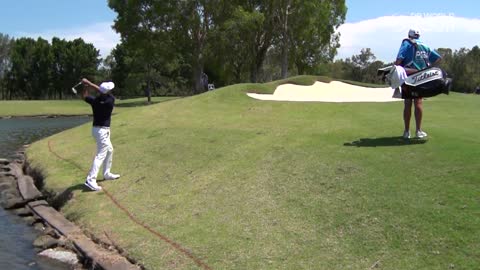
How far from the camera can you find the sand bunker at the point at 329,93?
22.2 m

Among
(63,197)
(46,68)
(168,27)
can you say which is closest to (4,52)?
(46,68)

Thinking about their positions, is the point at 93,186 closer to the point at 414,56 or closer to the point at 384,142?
the point at 384,142

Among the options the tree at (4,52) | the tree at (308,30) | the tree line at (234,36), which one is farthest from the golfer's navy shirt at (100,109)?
the tree at (4,52)

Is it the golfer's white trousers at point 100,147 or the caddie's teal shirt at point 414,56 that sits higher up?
the caddie's teal shirt at point 414,56

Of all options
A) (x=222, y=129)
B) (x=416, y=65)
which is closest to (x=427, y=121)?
(x=416, y=65)

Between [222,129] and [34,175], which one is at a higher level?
[222,129]

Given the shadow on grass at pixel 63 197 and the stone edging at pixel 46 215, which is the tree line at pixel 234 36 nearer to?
the stone edging at pixel 46 215

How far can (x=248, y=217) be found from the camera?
25.6 feet

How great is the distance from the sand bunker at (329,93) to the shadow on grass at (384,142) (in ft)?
34.6

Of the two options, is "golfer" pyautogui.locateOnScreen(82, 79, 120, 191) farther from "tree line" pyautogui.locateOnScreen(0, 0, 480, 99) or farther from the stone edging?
"tree line" pyautogui.locateOnScreen(0, 0, 480, 99)

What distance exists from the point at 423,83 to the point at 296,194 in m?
3.50

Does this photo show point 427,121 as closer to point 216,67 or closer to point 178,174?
point 178,174

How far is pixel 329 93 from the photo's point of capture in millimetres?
24672

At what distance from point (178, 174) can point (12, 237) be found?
127 inches
